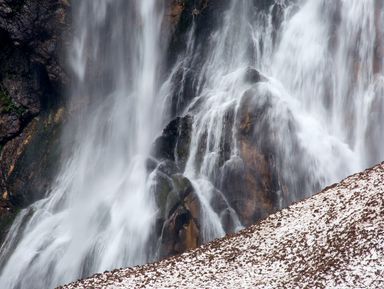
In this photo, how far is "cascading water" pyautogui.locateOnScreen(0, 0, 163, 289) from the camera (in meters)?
31.2

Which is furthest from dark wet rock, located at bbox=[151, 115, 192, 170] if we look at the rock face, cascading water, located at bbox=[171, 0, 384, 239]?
the rock face

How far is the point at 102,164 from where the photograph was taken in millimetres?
39938

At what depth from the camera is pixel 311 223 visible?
21.2 meters

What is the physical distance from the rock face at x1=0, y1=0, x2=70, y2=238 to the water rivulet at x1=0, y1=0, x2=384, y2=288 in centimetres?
141

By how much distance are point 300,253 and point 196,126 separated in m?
15.4

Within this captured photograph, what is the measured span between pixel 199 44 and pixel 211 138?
10.1 m

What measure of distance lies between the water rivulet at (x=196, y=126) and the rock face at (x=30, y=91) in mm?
1406

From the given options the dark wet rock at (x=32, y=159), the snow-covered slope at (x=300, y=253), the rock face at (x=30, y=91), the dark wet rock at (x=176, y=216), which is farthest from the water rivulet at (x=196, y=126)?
the snow-covered slope at (x=300, y=253)

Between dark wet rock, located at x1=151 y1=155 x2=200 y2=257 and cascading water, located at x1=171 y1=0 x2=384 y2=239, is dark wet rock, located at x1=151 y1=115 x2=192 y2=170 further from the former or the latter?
dark wet rock, located at x1=151 y1=155 x2=200 y2=257

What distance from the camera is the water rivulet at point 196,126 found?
2995 centimetres

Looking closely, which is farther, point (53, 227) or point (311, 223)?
point (53, 227)

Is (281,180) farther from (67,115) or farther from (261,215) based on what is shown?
(67,115)

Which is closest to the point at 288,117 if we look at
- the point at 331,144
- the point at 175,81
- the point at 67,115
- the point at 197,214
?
the point at 331,144

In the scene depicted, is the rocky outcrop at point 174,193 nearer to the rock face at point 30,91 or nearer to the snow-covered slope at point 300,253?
the snow-covered slope at point 300,253
